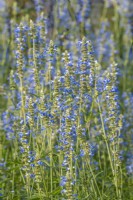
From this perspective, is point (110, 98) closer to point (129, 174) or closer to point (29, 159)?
point (29, 159)

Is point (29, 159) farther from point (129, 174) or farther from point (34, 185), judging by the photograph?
point (129, 174)

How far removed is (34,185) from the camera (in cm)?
461

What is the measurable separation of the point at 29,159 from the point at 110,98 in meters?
0.70

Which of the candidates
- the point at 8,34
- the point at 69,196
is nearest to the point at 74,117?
the point at 69,196

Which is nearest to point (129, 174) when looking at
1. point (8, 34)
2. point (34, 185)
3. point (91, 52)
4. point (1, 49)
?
point (34, 185)

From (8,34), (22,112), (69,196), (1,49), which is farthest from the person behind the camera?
(1,49)

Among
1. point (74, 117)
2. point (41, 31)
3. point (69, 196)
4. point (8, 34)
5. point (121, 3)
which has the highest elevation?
point (121, 3)

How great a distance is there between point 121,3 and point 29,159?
6.22 meters

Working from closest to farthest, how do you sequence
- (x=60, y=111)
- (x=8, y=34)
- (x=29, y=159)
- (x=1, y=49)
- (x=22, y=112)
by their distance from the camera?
(x=29, y=159) → (x=60, y=111) → (x=22, y=112) → (x=8, y=34) → (x=1, y=49)

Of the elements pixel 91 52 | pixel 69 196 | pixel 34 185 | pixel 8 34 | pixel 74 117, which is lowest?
pixel 69 196

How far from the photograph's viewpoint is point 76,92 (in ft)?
15.0

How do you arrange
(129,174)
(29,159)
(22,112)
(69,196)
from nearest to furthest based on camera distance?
(69,196) → (29,159) → (22,112) → (129,174)

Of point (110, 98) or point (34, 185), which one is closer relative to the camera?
point (110, 98)

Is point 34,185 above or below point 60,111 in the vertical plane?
below
